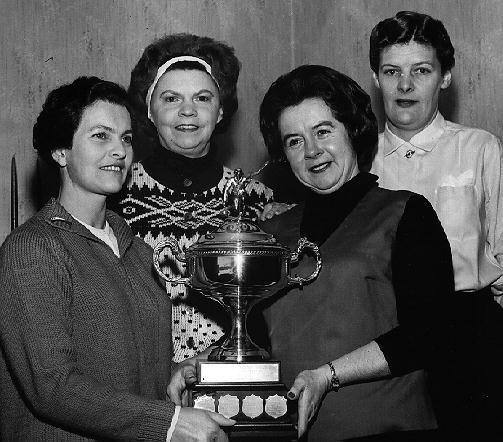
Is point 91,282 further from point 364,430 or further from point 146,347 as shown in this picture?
point 364,430

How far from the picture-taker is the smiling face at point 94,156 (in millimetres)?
1880

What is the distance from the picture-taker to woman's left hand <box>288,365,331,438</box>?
164cm

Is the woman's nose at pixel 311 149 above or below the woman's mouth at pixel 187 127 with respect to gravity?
below

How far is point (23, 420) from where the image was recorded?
1734 millimetres

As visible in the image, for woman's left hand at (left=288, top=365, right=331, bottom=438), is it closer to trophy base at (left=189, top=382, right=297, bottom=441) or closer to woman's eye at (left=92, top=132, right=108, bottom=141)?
trophy base at (left=189, top=382, right=297, bottom=441)

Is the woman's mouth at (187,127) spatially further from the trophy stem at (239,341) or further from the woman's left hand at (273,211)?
the trophy stem at (239,341)

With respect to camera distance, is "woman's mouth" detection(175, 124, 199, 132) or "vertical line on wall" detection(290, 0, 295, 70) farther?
"vertical line on wall" detection(290, 0, 295, 70)

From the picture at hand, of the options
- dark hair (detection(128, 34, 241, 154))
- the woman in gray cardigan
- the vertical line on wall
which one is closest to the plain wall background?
the vertical line on wall

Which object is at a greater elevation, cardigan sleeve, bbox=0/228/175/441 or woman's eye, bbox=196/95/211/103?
woman's eye, bbox=196/95/211/103

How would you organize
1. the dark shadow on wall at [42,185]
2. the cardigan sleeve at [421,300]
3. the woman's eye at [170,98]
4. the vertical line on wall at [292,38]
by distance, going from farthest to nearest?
the vertical line on wall at [292,38] → the dark shadow on wall at [42,185] → the woman's eye at [170,98] → the cardigan sleeve at [421,300]

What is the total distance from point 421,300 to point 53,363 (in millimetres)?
746

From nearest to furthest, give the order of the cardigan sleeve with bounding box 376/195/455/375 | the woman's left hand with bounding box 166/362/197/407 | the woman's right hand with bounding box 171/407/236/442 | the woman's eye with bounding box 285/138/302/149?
the woman's right hand with bounding box 171/407/236/442
the cardigan sleeve with bounding box 376/195/455/375
the woman's left hand with bounding box 166/362/197/407
the woman's eye with bounding box 285/138/302/149

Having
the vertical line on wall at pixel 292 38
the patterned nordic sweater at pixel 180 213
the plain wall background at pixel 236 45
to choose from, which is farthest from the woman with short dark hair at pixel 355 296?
the vertical line on wall at pixel 292 38

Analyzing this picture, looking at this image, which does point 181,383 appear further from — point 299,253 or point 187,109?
point 187,109
